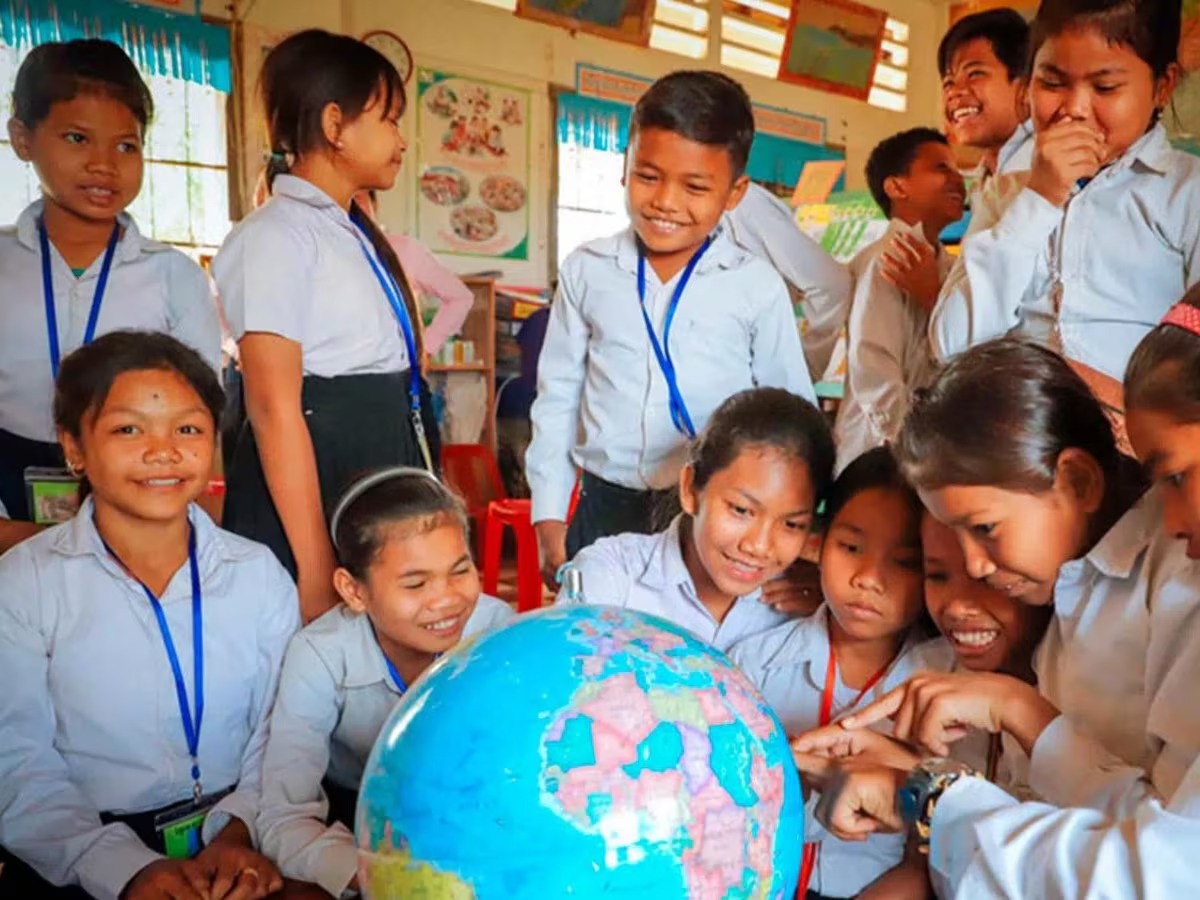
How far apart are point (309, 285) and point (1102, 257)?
4.70ft

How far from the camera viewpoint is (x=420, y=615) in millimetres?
1767

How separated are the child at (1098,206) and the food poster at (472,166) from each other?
5.86 metres

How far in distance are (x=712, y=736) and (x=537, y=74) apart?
7.47 meters

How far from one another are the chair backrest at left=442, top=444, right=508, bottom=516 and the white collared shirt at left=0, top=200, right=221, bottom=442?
411 cm

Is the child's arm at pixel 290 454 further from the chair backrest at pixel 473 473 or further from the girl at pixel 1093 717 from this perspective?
the chair backrest at pixel 473 473

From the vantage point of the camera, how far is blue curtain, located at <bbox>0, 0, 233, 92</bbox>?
5.38 m

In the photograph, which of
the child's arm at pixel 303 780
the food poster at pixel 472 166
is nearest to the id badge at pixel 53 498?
the child's arm at pixel 303 780

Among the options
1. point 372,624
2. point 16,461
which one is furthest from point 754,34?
point 372,624

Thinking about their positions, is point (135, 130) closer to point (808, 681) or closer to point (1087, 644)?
point (808, 681)

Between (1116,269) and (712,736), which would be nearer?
(712,736)

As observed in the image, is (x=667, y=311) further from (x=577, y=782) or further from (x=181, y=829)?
(x=577, y=782)

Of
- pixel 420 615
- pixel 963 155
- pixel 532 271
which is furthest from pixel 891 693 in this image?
pixel 963 155

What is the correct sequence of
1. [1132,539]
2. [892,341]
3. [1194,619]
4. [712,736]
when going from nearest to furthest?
1. [712,736]
2. [1194,619]
3. [1132,539]
4. [892,341]

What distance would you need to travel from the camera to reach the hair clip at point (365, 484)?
1853 millimetres
